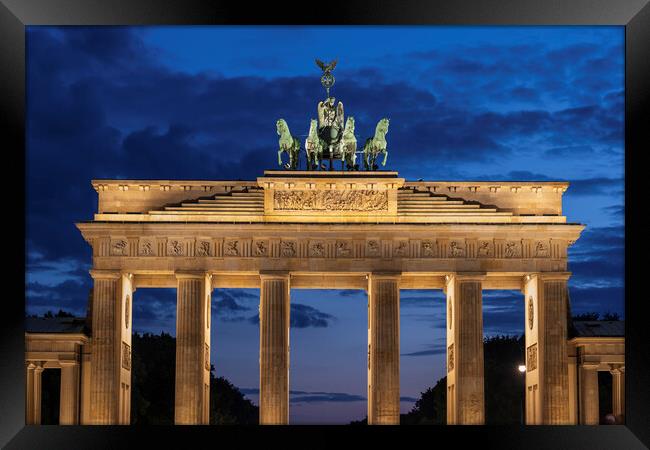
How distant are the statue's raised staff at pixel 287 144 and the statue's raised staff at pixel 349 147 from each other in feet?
8.42

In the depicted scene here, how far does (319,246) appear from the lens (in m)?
68.5

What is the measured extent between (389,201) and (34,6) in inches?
1785

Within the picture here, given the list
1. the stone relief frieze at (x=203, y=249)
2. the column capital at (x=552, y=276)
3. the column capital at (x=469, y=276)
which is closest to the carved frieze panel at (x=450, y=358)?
the column capital at (x=469, y=276)

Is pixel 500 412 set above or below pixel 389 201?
below

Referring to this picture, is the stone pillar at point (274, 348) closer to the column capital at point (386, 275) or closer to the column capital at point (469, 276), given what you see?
the column capital at point (386, 275)

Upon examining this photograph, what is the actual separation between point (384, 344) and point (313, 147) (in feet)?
38.8

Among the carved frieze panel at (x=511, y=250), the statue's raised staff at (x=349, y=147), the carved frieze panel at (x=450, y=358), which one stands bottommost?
the carved frieze panel at (x=450, y=358)

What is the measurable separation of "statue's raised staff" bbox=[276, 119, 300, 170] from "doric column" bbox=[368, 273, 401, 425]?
797cm

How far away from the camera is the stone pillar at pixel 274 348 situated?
67062mm

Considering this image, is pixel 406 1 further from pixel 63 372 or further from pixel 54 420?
pixel 54 420

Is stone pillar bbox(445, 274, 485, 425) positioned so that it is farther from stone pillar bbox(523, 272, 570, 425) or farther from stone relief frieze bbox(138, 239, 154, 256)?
stone relief frieze bbox(138, 239, 154, 256)

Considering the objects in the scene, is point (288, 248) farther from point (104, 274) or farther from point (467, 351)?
point (467, 351)

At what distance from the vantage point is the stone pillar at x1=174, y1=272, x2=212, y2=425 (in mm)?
66750
